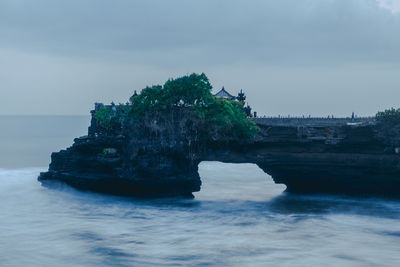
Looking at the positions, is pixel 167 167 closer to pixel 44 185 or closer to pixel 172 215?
pixel 172 215

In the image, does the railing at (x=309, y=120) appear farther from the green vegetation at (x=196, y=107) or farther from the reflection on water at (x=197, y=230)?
the reflection on water at (x=197, y=230)

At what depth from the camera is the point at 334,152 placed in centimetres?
2756

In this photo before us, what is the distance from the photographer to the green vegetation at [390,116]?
2598 cm

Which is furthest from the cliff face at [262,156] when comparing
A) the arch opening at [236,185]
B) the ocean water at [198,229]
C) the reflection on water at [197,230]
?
the arch opening at [236,185]

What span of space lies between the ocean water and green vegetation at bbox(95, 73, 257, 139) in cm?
424

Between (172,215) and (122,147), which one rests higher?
(122,147)

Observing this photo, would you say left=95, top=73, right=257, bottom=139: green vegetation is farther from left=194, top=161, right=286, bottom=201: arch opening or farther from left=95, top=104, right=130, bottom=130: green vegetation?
left=194, top=161, right=286, bottom=201: arch opening

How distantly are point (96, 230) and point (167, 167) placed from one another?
6.91 m

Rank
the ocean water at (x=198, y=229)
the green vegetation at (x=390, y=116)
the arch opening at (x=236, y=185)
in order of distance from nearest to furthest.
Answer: the ocean water at (x=198, y=229) → the green vegetation at (x=390, y=116) → the arch opening at (x=236, y=185)

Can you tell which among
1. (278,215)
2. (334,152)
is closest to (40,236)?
(278,215)

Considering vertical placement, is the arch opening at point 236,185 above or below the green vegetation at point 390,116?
below

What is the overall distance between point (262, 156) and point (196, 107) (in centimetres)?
470

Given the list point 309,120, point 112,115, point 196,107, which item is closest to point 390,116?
point 309,120

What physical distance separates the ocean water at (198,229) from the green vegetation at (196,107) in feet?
13.9
